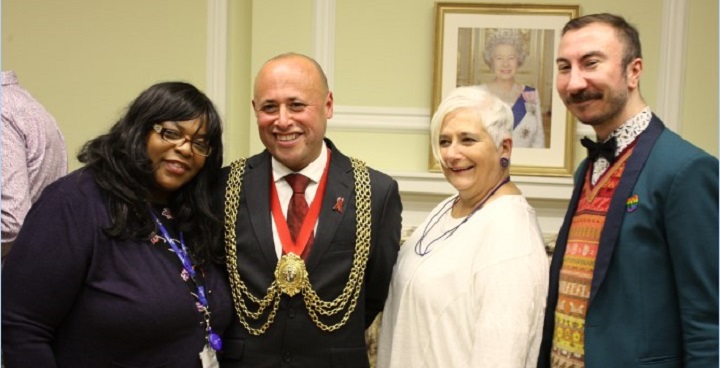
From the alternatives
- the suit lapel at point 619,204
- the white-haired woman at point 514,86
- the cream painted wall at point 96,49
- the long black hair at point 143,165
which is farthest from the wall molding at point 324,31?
the suit lapel at point 619,204

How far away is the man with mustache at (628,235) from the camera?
6.35ft

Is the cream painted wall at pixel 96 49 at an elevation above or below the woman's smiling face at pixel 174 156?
above

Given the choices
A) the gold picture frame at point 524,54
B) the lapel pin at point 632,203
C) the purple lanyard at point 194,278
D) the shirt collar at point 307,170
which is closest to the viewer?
the lapel pin at point 632,203

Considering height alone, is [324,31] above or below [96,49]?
above

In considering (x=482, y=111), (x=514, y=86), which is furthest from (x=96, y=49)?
(x=482, y=111)

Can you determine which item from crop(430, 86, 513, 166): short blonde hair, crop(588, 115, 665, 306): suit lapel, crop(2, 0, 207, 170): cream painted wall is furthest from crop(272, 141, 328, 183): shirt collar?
crop(2, 0, 207, 170): cream painted wall

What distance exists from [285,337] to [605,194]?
1003 mm

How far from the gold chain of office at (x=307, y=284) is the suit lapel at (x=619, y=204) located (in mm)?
705

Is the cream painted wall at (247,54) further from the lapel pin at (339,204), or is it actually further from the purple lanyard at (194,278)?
the purple lanyard at (194,278)

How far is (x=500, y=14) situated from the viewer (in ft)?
13.6

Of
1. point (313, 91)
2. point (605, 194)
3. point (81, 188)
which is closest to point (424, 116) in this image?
point (313, 91)

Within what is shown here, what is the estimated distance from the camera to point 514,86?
4.19 metres

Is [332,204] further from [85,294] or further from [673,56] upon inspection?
[673,56]

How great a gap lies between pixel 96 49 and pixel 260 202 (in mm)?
2427
